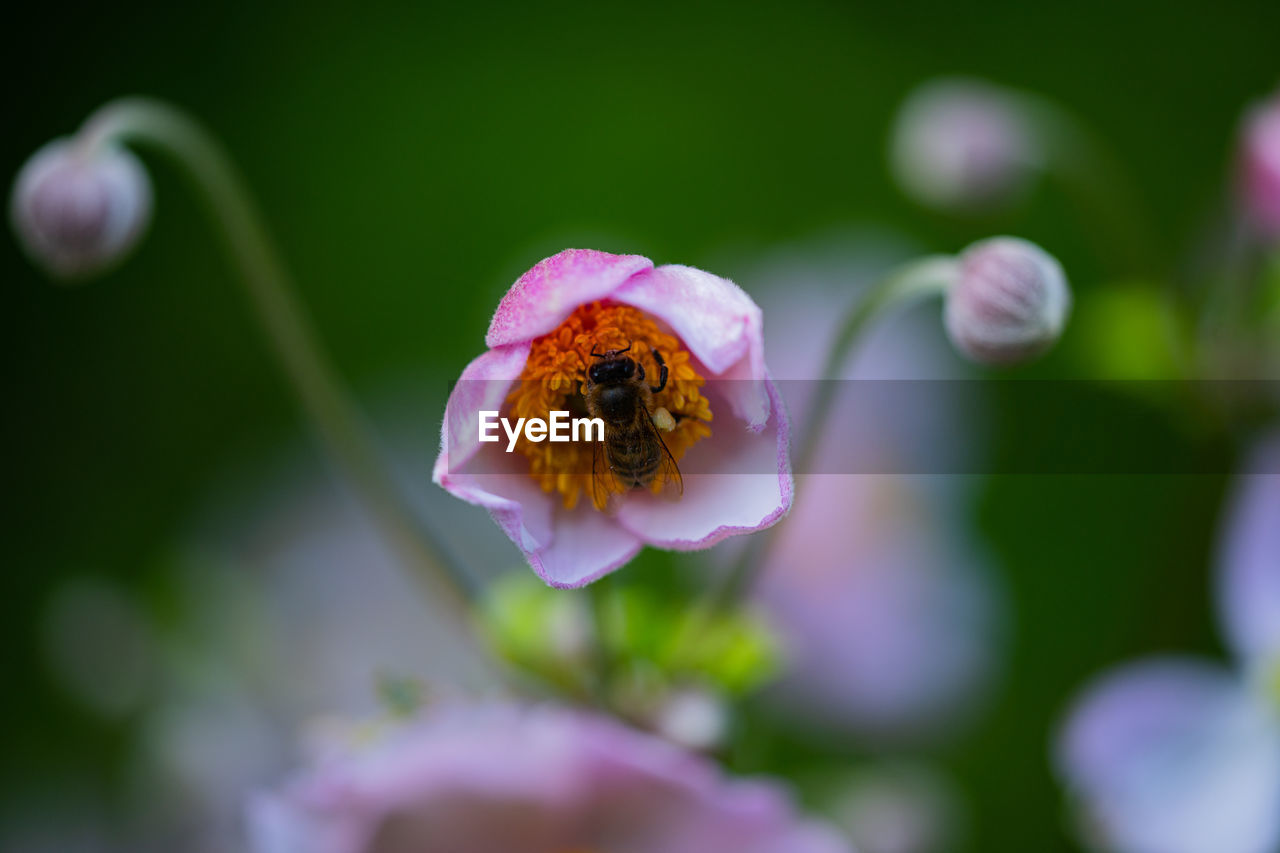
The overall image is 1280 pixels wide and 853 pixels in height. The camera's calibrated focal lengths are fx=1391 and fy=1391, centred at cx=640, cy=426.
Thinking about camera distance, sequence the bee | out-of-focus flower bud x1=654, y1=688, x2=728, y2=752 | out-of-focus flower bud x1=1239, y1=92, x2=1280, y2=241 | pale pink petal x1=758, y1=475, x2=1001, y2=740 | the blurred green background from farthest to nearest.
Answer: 1. the blurred green background
2. pale pink petal x1=758, y1=475, x2=1001, y2=740
3. out-of-focus flower bud x1=1239, y1=92, x2=1280, y2=241
4. out-of-focus flower bud x1=654, y1=688, x2=728, y2=752
5. the bee

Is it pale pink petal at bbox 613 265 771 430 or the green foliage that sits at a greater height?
pale pink petal at bbox 613 265 771 430

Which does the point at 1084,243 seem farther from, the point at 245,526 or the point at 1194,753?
the point at 245,526

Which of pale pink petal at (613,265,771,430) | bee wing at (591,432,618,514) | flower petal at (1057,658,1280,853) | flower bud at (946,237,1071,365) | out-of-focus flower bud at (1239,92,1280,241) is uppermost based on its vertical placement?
out-of-focus flower bud at (1239,92,1280,241)

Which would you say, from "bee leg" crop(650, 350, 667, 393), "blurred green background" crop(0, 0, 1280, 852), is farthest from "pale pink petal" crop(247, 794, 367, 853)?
"blurred green background" crop(0, 0, 1280, 852)

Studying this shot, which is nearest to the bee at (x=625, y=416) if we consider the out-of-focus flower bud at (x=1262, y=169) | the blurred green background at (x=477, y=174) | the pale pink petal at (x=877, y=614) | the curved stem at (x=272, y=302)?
the curved stem at (x=272, y=302)

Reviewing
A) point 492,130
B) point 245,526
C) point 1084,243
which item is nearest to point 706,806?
point 245,526

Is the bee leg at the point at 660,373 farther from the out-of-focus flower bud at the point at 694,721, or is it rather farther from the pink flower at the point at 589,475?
the out-of-focus flower bud at the point at 694,721

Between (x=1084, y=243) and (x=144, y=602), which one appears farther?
(x=1084, y=243)

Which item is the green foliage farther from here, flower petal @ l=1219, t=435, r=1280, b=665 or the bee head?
flower petal @ l=1219, t=435, r=1280, b=665
